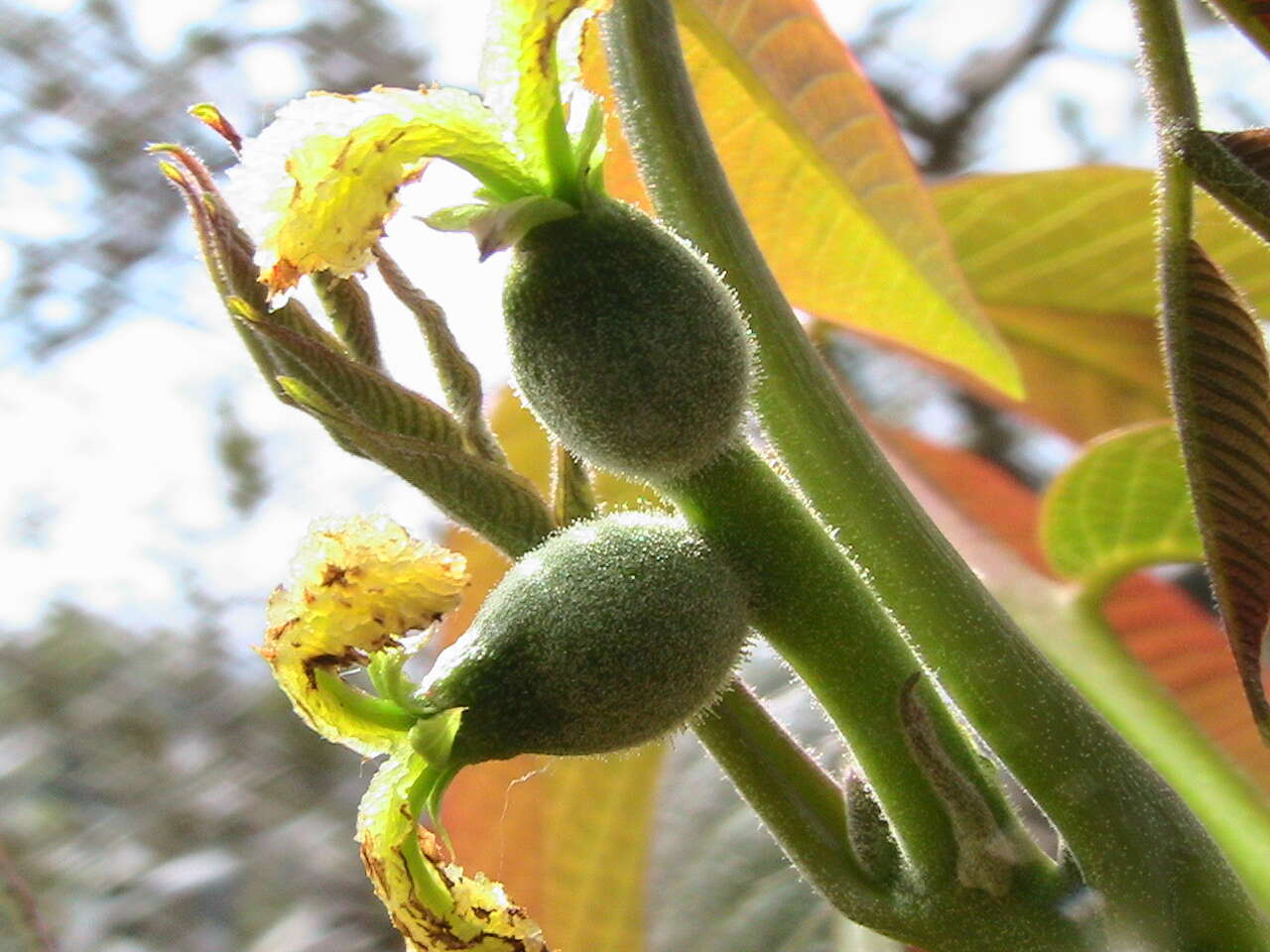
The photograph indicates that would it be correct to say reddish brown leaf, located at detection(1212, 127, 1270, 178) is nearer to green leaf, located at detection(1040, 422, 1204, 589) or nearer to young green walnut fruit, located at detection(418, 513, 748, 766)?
young green walnut fruit, located at detection(418, 513, 748, 766)

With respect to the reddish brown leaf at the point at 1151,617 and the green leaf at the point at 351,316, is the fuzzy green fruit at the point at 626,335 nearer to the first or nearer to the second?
the green leaf at the point at 351,316

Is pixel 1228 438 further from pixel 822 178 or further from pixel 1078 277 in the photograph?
pixel 1078 277

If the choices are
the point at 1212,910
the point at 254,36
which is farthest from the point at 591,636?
the point at 254,36

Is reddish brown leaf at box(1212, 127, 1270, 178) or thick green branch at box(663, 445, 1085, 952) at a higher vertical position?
reddish brown leaf at box(1212, 127, 1270, 178)

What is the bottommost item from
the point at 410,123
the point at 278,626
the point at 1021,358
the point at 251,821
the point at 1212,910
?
the point at 251,821

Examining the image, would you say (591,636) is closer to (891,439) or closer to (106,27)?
(891,439)

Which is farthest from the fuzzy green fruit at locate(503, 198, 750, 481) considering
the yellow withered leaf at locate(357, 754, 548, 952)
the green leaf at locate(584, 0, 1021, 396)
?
the green leaf at locate(584, 0, 1021, 396)
